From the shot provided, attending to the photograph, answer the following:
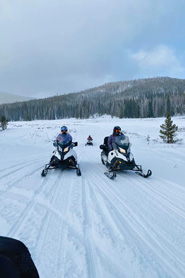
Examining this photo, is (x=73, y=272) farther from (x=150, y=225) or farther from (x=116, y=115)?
(x=116, y=115)

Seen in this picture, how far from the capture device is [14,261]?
3.84ft

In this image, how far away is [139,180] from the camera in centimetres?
618

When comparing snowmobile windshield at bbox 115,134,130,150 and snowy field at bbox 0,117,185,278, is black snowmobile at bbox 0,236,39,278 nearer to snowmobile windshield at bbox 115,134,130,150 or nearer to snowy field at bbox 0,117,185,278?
snowy field at bbox 0,117,185,278

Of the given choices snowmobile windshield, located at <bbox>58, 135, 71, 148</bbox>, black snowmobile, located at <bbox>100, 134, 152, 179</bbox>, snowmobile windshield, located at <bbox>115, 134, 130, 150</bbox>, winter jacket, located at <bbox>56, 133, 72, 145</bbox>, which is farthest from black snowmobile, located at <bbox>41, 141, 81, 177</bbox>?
snowmobile windshield, located at <bbox>115, 134, 130, 150</bbox>

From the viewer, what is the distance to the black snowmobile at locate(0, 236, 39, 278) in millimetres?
1082

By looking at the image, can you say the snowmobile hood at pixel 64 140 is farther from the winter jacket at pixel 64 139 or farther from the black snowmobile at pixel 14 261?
the black snowmobile at pixel 14 261

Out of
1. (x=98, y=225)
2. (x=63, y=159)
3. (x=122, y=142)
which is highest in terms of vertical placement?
(x=122, y=142)

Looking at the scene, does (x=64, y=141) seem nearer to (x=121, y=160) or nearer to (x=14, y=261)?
(x=121, y=160)

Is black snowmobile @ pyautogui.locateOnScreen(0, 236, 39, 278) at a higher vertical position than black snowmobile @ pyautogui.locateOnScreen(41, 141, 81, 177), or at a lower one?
higher

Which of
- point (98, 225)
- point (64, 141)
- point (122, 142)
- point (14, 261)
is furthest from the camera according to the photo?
point (64, 141)

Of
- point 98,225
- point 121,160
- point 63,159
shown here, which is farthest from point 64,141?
point 98,225

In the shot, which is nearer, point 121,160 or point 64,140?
point 121,160

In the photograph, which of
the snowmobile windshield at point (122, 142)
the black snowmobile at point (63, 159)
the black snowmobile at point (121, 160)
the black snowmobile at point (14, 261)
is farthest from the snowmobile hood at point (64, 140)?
the black snowmobile at point (14, 261)

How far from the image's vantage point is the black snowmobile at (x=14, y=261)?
108cm
